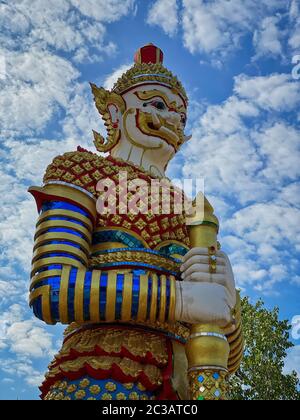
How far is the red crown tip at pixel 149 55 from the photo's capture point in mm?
7195

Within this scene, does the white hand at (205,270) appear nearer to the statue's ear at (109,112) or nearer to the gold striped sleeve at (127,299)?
the gold striped sleeve at (127,299)

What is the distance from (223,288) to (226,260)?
0.34m

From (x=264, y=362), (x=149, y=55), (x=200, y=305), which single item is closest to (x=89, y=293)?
(x=200, y=305)

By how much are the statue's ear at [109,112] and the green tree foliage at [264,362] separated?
7.94m

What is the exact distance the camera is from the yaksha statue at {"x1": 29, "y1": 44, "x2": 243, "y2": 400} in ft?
14.8

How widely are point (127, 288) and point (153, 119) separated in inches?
96.9

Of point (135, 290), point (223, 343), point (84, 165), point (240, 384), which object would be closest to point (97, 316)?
point (135, 290)

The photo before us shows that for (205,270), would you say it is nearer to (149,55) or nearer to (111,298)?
(111,298)

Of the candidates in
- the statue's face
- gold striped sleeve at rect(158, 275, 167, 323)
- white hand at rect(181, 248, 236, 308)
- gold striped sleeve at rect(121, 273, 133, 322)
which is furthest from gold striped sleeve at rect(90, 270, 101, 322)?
the statue's face

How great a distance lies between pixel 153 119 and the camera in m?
6.30

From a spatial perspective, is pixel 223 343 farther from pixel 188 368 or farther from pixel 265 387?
pixel 265 387

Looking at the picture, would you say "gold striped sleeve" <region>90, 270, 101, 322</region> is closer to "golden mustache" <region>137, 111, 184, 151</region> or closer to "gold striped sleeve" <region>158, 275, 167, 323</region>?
"gold striped sleeve" <region>158, 275, 167, 323</region>

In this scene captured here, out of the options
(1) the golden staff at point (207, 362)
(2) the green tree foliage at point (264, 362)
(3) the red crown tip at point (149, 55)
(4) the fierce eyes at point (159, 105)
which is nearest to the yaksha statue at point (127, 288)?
(1) the golden staff at point (207, 362)

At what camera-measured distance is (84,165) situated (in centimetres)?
559
